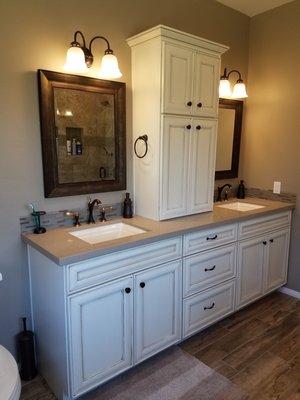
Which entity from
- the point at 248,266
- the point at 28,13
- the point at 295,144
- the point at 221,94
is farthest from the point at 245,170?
the point at 28,13

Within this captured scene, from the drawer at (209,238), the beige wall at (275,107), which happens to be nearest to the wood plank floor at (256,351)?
the beige wall at (275,107)

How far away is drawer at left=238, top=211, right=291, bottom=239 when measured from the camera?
2.50 meters

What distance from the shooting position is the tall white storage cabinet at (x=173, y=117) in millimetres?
2092

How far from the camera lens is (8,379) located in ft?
3.28

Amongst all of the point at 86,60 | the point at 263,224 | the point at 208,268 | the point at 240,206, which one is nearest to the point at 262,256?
the point at 263,224

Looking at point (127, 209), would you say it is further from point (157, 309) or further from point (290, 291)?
point (290, 291)

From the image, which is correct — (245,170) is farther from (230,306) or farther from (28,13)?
(28,13)

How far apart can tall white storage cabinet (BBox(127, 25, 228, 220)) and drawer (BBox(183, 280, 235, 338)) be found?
63cm

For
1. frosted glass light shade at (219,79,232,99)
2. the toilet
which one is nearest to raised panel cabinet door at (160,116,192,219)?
frosted glass light shade at (219,79,232,99)

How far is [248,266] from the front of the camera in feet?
8.59

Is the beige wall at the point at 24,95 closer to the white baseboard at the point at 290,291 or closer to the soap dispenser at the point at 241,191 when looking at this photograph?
the soap dispenser at the point at 241,191

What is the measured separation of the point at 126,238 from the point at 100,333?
548mm

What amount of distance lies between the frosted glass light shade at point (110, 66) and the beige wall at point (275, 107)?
170 centimetres

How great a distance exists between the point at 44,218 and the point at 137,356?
1.05 metres
